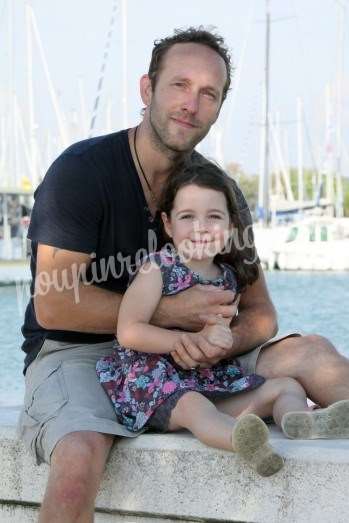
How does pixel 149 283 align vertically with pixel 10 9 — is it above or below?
below

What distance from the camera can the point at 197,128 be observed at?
3.83 meters

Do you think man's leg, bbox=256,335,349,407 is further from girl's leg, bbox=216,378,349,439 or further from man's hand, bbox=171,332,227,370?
man's hand, bbox=171,332,227,370

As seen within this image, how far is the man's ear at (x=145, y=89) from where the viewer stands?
13.1 ft

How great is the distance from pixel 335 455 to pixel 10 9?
2694cm

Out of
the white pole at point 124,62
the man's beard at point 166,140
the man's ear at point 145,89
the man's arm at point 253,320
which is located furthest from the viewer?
the white pole at point 124,62

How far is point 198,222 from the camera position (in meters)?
3.57

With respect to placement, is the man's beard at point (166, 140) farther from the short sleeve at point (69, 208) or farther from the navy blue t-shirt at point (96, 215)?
the short sleeve at point (69, 208)

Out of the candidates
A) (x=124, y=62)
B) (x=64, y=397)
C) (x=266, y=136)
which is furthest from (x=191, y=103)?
(x=266, y=136)

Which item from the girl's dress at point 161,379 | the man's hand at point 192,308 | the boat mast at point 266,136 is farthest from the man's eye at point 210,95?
the boat mast at point 266,136

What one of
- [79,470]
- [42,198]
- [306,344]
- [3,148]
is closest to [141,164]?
[42,198]

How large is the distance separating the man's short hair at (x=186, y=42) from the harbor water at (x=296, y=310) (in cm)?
921

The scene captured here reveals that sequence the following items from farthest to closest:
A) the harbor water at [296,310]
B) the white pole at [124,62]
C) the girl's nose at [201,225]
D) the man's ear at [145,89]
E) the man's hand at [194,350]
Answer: the white pole at [124,62]
the harbor water at [296,310]
the man's ear at [145,89]
the girl's nose at [201,225]
the man's hand at [194,350]

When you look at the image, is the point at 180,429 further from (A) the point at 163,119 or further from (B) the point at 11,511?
(A) the point at 163,119

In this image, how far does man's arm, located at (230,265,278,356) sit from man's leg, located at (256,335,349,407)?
3.1 inches
